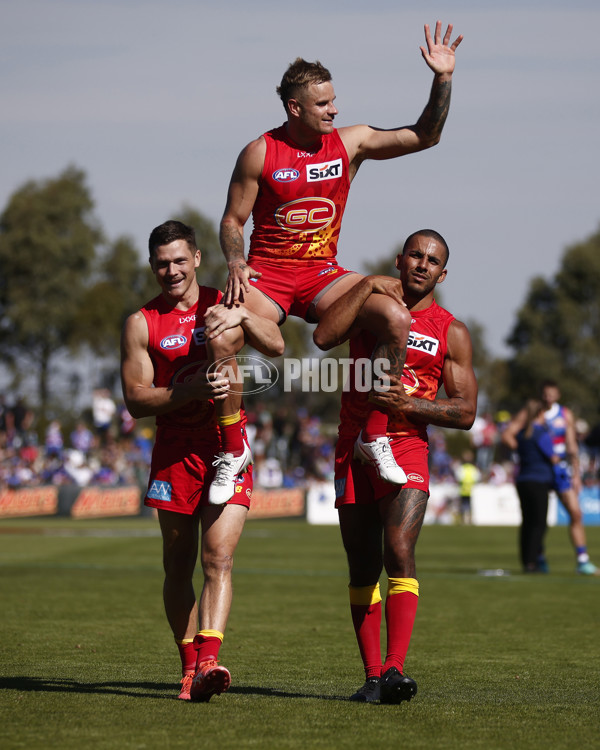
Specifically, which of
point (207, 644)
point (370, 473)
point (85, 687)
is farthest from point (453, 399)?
point (85, 687)

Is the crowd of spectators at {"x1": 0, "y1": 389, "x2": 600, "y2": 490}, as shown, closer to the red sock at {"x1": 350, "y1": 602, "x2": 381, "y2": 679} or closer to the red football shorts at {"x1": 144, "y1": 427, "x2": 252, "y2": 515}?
the red football shorts at {"x1": 144, "y1": 427, "x2": 252, "y2": 515}

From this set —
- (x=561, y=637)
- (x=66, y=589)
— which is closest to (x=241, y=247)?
(x=561, y=637)

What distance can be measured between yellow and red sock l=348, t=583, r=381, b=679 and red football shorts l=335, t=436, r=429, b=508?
558 millimetres

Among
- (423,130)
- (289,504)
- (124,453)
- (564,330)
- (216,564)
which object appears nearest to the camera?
(216,564)

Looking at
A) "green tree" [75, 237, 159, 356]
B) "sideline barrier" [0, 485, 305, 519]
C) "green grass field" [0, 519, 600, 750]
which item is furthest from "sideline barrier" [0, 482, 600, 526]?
"green tree" [75, 237, 159, 356]

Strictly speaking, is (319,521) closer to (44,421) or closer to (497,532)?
(497,532)

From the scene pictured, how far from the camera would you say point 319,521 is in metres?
32.5

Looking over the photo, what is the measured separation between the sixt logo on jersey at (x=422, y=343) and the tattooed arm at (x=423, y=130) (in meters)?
1.18

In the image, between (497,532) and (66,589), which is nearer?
(66,589)

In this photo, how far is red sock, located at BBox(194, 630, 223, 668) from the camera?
6025 millimetres

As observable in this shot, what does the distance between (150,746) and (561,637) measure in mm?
5244

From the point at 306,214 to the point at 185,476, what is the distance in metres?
1.73

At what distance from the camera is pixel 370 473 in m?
6.57

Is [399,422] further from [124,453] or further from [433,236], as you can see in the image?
[124,453]
